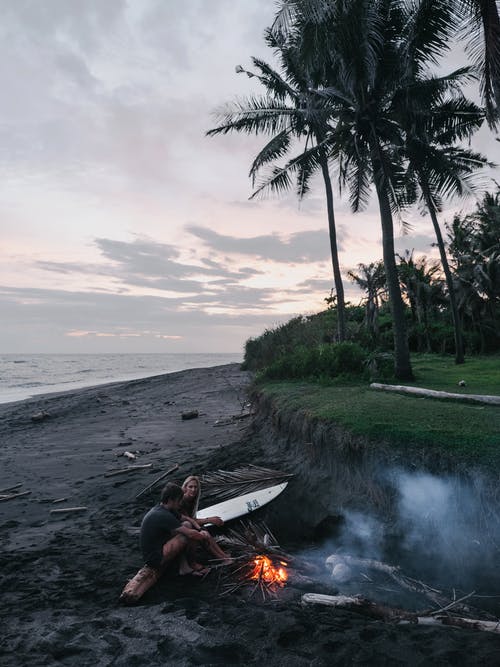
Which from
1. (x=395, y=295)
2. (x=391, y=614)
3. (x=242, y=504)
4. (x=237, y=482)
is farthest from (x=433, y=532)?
(x=395, y=295)

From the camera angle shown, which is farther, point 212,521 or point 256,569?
point 212,521

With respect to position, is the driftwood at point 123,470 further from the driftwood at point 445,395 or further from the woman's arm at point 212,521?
the driftwood at point 445,395

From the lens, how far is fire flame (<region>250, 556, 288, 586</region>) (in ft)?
16.3

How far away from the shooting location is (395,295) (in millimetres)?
13672

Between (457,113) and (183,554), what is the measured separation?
15.9m

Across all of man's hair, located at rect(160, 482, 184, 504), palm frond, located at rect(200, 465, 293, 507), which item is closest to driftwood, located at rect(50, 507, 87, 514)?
palm frond, located at rect(200, 465, 293, 507)

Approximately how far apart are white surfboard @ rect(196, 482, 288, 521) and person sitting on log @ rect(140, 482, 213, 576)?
49.0 inches

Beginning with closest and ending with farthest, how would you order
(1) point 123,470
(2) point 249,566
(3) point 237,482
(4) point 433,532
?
1. (2) point 249,566
2. (4) point 433,532
3. (3) point 237,482
4. (1) point 123,470

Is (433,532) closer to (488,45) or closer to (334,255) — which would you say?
(488,45)

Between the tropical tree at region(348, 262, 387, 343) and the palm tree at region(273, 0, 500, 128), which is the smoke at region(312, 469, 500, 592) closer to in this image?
the palm tree at region(273, 0, 500, 128)

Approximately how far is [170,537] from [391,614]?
7.94 ft

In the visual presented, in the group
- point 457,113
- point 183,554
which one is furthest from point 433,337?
point 183,554

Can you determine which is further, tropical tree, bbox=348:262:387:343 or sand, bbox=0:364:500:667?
tropical tree, bbox=348:262:387:343

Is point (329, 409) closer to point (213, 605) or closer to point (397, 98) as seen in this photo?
point (213, 605)
